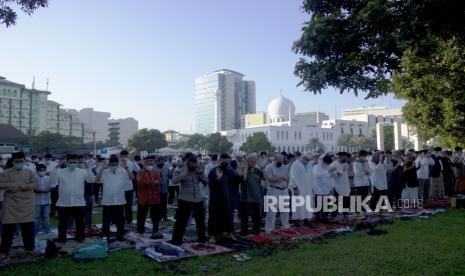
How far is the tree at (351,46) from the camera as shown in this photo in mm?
9781

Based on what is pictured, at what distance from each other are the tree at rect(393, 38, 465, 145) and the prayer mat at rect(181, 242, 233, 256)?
6.98 m

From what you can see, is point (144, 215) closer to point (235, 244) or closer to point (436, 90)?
point (235, 244)

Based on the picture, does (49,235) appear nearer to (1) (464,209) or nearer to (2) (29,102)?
(1) (464,209)

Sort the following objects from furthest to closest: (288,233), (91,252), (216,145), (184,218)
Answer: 1. (216,145)
2. (288,233)
3. (184,218)
4. (91,252)

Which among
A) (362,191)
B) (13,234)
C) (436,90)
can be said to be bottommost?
(13,234)

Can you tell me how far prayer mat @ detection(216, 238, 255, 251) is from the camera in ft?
23.0

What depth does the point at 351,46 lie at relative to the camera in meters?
11.0

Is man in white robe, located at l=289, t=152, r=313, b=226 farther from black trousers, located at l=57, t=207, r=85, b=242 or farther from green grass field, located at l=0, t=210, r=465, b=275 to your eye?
black trousers, located at l=57, t=207, r=85, b=242

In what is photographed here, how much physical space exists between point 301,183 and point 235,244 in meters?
2.84

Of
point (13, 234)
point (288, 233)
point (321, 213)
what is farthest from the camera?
point (321, 213)

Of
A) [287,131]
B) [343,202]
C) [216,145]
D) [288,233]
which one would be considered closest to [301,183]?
[288,233]

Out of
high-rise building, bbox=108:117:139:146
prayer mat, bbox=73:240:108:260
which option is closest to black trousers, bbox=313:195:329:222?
prayer mat, bbox=73:240:108:260

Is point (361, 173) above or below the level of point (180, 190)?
above

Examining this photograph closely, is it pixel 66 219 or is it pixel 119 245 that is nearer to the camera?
pixel 119 245
